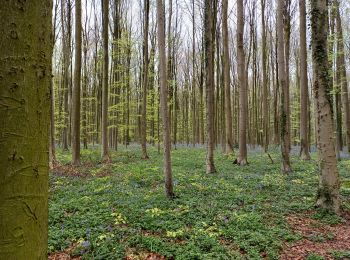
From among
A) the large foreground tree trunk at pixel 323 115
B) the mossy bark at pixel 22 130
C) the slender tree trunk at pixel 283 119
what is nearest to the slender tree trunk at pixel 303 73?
the slender tree trunk at pixel 283 119

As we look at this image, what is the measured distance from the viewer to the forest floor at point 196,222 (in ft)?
14.5

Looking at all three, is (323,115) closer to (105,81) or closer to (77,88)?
(77,88)

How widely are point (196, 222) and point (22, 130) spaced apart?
4742 mm

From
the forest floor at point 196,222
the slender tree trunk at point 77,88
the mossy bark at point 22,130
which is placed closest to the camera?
the mossy bark at point 22,130

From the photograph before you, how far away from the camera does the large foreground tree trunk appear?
6.09 meters

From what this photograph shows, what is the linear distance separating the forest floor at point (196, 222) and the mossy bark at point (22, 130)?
337 centimetres

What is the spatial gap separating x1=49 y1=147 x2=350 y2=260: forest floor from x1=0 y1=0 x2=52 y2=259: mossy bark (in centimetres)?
337

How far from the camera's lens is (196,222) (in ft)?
17.7

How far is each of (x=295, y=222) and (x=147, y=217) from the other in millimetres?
2976

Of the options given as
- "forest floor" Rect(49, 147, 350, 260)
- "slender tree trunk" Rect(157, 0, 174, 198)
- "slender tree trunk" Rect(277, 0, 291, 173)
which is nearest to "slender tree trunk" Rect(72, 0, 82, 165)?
"forest floor" Rect(49, 147, 350, 260)

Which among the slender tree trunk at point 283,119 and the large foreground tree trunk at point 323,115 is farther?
the slender tree trunk at point 283,119

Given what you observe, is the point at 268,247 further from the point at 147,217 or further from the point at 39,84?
the point at 39,84

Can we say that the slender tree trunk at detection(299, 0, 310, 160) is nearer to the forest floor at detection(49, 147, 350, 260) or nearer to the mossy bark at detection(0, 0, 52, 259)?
the forest floor at detection(49, 147, 350, 260)

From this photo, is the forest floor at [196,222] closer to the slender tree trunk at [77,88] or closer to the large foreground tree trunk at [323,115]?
the large foreground tree trunk at [323,115]
